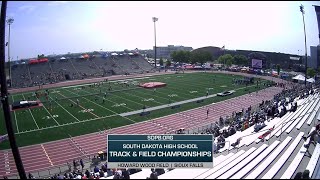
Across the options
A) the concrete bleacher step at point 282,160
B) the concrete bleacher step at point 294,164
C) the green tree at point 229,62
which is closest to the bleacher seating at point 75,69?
the green tree at point 229,62

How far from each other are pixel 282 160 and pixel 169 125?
15.4m

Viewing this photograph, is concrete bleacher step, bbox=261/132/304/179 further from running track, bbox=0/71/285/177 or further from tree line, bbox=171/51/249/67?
tree line, bbox=171/51/249/67

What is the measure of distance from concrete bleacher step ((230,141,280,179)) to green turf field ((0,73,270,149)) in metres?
16.2

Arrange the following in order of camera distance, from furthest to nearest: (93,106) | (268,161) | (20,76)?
(20,76) < (93,106) < (268,161)

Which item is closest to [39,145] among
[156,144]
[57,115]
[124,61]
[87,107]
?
[57,115]

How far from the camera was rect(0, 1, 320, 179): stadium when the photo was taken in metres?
13.4

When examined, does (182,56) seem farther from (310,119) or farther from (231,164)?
(231,164)

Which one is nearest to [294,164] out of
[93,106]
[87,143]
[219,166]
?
[219,166]

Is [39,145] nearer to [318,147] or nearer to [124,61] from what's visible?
[318,147]

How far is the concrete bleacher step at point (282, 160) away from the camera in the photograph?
12.2m

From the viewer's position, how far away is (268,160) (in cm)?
1384

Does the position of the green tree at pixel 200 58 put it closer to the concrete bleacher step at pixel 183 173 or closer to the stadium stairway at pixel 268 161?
the stadium stairway at pixel 268 161
